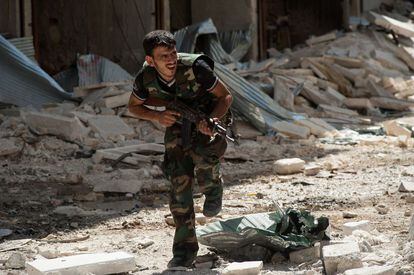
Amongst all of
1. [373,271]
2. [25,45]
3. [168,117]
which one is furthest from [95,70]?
[373,271]

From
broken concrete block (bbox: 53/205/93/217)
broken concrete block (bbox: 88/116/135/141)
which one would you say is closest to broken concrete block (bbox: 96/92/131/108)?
broken concrete block (bbox: 88/116/135/141)

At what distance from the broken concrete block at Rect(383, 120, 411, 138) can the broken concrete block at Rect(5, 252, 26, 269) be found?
723 cm

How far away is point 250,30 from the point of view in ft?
52.4

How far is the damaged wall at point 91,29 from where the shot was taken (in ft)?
48.5

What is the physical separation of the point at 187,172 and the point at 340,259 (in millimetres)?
1044

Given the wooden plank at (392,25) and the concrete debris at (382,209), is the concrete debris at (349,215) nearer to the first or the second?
the concrete debris at (382,209)

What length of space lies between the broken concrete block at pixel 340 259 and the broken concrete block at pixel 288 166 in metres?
4.26

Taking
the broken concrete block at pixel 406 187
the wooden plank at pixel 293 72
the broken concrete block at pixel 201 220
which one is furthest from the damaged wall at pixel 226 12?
the broken concrete block at pixel 201 220

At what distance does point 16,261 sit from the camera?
227 inches

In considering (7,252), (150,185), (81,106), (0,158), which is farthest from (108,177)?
(7,252)

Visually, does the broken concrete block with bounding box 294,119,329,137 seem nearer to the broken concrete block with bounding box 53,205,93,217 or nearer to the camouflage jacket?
the broken concrete block with bounding box 53,205,93,217

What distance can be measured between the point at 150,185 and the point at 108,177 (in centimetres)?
61

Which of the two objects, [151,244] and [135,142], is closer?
[151,244]

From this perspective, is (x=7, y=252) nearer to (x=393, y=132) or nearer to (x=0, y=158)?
(x=0, y=158)
